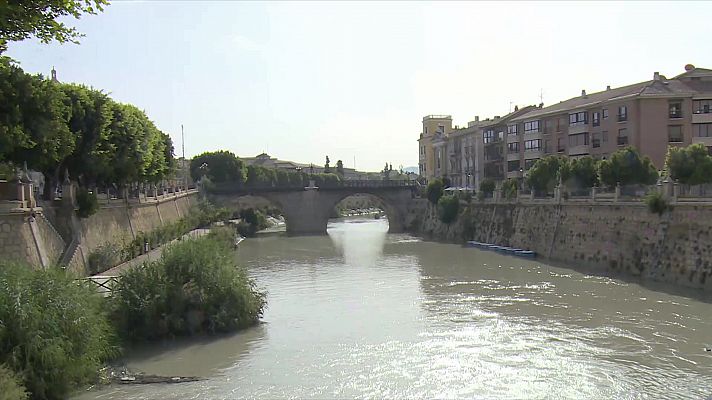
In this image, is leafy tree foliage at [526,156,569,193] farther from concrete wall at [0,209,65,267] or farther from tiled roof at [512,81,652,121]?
concrete wall at [0,209,65,267]

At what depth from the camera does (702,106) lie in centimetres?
5319

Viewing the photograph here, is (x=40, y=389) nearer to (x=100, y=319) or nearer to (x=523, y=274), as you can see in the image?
(x=100, y=319)

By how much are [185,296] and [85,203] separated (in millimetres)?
12299

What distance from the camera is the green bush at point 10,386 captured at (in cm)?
1495

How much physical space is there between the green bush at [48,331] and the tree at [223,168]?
71297 millimetres

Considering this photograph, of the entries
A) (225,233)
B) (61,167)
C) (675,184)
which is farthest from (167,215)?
(675,184)

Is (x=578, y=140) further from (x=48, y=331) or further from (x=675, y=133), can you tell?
(x=48, y=331)

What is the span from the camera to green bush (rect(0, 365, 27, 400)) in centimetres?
1495

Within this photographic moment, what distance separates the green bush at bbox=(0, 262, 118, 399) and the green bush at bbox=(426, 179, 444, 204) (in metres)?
59.2

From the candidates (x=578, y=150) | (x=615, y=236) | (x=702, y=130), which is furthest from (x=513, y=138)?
(x=615, y=236)

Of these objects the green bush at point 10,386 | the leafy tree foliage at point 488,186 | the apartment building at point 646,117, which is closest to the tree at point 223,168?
the leafy tree foliage at point 488,186

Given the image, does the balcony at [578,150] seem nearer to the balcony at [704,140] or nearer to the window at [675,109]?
the window at [675,109]

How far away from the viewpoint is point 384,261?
5059 cm

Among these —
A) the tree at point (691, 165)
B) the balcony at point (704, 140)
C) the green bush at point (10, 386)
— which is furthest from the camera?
the balcony at point (704, 140)
